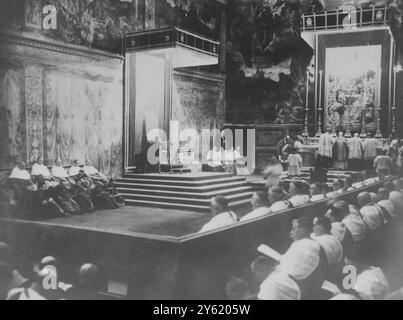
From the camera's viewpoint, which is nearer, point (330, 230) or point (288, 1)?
point (330, 230)

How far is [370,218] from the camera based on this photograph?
7559mm

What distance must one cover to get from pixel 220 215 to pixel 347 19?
12.9 feet

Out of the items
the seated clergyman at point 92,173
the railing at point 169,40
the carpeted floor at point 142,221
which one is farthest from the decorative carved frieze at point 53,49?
the carpeted floor at point 142,221

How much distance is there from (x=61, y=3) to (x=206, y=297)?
199 inches

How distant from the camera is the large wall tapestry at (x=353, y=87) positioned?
312 inches

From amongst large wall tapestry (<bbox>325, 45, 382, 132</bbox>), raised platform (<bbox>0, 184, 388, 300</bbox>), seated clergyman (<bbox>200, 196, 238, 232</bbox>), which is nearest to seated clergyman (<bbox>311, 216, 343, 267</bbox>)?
raised platform (<bbox>0, 184, 388, 300</bbox>)

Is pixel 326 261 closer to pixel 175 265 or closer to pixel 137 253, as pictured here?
pixel 175 265

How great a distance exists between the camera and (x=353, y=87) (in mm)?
8086

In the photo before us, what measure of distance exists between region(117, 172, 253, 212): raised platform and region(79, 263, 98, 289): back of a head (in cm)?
145

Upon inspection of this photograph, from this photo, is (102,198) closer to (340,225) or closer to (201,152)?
(201,152)

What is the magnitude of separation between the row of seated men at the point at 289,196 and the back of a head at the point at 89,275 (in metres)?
1.77

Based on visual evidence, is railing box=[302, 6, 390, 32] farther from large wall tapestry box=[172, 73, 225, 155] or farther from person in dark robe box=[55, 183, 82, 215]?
person in dark robe box=[55, 183, 82, 215]

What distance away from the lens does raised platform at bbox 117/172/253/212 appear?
7586 mm
